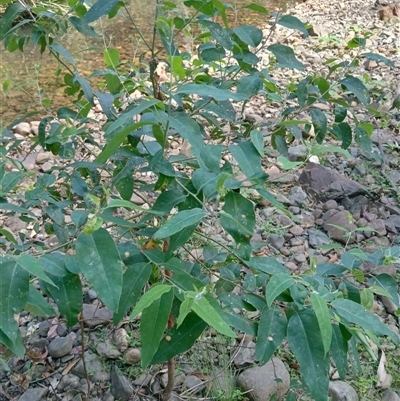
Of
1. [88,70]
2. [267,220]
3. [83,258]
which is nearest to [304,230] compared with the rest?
[267,220]

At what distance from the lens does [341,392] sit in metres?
1.47

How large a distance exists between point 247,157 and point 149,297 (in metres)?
0.34

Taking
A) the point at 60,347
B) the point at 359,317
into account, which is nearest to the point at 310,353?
the point at 359,317

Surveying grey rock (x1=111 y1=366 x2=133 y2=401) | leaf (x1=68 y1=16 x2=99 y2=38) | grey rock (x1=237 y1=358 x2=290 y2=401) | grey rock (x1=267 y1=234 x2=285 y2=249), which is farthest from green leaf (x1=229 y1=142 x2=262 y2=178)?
grey rock (x1=267 y1=234 x2=285 y2=249)

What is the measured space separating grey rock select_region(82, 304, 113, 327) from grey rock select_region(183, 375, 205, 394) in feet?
1.05

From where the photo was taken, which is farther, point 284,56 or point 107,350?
point 107,350

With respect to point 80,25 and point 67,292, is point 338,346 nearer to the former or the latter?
point 67,292

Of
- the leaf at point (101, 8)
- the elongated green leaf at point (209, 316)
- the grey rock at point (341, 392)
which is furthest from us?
the grey rock at point (341, 392)

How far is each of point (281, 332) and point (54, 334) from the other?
100cm

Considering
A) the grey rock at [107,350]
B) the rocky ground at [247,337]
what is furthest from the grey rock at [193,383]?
the grey rock at [107,350]

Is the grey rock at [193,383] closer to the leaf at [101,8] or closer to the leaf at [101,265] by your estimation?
the leaf at [101,265]

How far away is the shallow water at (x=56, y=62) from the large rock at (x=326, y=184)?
2.57 ft

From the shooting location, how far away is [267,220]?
2266mm

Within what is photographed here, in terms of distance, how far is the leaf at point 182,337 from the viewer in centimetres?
91
